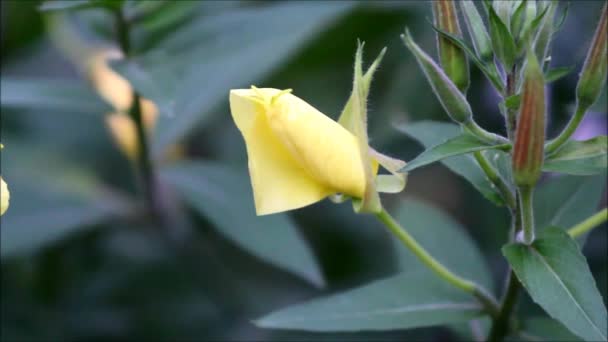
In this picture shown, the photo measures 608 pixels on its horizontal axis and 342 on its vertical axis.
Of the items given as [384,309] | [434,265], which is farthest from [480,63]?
[384,309]

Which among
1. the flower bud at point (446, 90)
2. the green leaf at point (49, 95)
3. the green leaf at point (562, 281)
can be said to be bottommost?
the green leaf at point (49, 95)

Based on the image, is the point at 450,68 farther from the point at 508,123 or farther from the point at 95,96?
the point at 95,96

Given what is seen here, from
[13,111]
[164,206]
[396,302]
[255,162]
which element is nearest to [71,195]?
[164,206]

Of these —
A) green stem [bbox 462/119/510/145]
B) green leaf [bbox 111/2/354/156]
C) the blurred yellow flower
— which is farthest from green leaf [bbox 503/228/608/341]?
the blurred yellow flower

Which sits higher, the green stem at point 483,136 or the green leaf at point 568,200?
the green stem at point 483,136

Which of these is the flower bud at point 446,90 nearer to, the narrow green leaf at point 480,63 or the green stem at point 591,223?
the narrow green leaf at point 480,63

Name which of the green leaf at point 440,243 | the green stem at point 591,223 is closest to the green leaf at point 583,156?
the green stem at point 591,223
